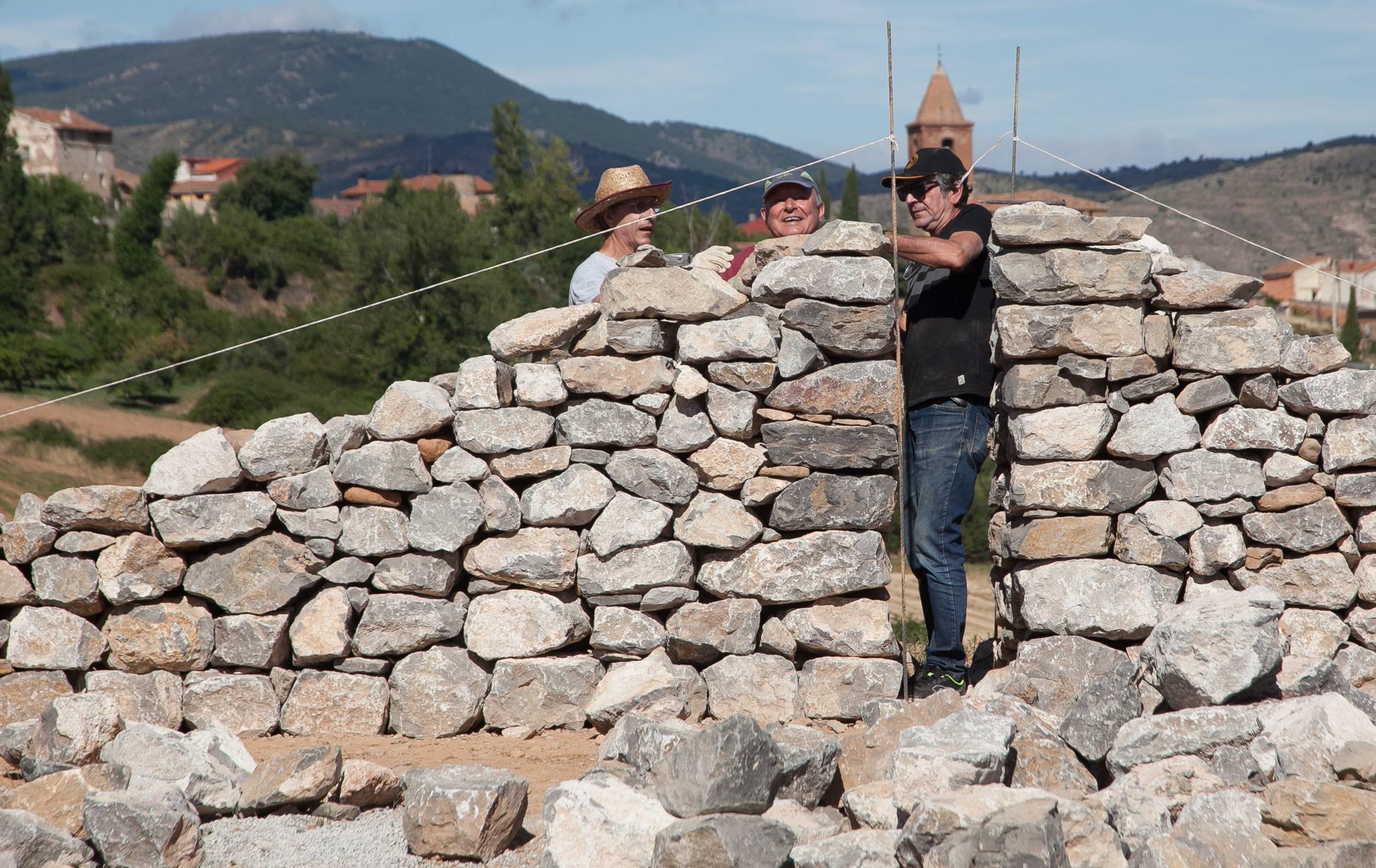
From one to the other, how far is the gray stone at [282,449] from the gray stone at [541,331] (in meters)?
0.90

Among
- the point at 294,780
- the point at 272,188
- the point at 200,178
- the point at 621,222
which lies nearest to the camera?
the point at 294,780

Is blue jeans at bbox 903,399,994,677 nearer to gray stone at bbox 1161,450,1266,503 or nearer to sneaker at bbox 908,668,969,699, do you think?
sneaker at bbox 908,668,969,699

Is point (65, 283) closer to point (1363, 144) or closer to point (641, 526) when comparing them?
point (641, 526)

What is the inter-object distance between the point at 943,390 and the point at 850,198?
161 ft

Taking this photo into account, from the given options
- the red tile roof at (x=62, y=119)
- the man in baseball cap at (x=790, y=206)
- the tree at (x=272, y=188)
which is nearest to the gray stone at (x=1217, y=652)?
the man in baseball cap at (x=790, y=206)

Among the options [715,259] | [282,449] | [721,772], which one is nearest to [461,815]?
[721,772]

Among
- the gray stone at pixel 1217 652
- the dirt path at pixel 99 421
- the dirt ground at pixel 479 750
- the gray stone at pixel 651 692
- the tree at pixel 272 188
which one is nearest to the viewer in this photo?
the gray stone at pixel 1217 652

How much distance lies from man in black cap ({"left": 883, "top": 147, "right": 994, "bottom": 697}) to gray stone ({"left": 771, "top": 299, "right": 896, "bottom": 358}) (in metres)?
0.23

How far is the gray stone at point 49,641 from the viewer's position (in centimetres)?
479

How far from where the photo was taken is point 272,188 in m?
56.6

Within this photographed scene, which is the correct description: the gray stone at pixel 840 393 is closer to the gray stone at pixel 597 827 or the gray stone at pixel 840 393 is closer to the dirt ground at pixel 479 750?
the dirt ground at pixel 479 750

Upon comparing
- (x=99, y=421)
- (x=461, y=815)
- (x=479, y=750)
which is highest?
(x=461, y=815)

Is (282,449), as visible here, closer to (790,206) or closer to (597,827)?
(597,827)

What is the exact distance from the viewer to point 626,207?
18.6 feet
